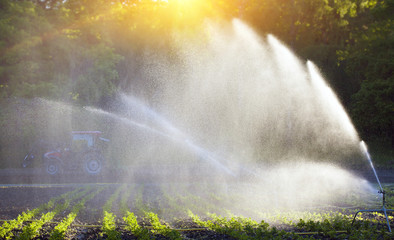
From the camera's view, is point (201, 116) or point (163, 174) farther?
point (201, 116)

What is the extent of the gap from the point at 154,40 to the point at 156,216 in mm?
22553

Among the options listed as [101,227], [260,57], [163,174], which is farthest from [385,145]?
[101,227]

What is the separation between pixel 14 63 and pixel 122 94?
813 centimetres

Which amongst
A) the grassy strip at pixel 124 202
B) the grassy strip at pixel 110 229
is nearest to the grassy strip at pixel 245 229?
the grassy strip at pixel 110 229

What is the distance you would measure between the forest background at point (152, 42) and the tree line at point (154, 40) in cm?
6

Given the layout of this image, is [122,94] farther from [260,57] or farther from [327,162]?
[327,162]

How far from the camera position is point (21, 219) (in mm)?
9438

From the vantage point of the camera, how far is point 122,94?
29297 mm

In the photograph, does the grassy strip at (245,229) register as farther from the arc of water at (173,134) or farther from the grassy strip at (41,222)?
the arc of water at (173,134)

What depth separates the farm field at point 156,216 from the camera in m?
8.43

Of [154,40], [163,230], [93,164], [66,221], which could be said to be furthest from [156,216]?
[154,40]

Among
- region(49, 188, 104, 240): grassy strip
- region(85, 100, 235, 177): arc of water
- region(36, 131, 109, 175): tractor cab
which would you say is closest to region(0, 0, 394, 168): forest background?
region(85, 100, 235, 177): arc of water

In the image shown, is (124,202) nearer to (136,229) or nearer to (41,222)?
(41,222)

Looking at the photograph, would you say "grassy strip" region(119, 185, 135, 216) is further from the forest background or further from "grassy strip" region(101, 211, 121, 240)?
the forest background
